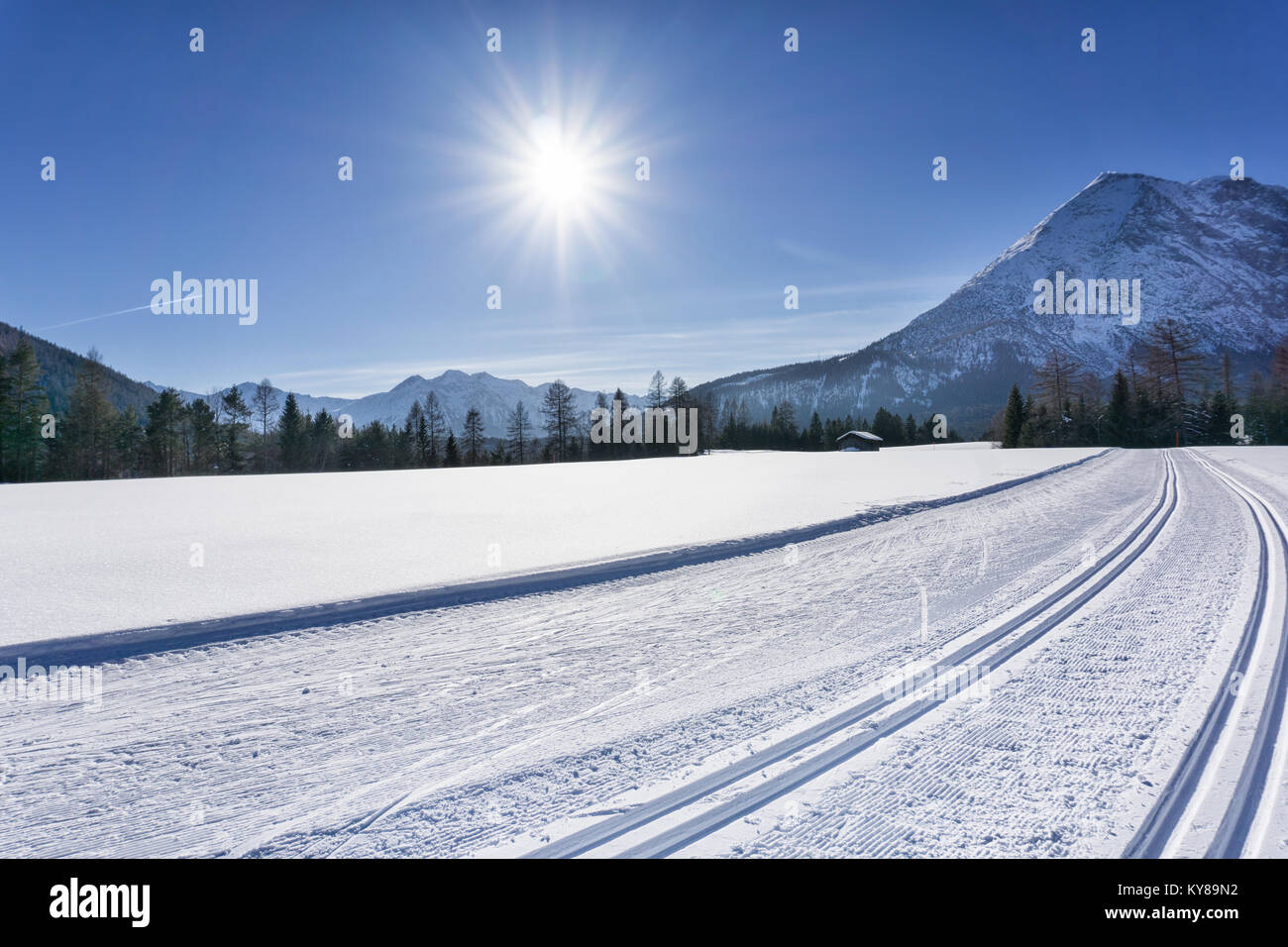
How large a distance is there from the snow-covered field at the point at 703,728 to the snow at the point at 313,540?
37 cm

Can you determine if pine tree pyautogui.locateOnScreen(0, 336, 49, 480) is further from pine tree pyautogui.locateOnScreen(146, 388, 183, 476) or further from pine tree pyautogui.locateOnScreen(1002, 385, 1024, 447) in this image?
pine tree pyautogui.locateOnScreen(1002, 385, 1024, 447)

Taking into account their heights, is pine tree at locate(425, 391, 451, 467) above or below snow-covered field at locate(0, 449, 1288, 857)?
above

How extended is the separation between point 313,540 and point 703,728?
8.86 meters

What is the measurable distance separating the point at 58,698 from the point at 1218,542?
12.7m

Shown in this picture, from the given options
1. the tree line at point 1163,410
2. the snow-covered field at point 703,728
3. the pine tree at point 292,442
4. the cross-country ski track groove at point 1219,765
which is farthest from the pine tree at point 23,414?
the tree line at point 1163,410

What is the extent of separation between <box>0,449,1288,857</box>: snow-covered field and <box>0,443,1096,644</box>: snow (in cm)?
37

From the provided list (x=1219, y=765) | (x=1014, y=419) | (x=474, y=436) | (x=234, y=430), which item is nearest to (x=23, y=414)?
(x=234, y=430)

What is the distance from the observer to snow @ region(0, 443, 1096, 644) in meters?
5.98

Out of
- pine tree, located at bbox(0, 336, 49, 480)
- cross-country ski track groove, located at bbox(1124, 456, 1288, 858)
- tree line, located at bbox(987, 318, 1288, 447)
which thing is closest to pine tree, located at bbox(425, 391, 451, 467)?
pine tree, located at bbox(0, 336, 49, 480)

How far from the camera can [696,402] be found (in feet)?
320

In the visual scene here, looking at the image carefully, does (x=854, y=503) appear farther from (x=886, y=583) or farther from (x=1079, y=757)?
(x=1079, y=757)

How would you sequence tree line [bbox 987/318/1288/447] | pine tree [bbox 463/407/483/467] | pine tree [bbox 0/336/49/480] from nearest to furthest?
pine tree [bbox 0/336/49/480]
tree line [bbox 987/318/1288/447]
pine tree [bbox 463/407/483/467]

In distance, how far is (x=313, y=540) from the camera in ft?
32.2
